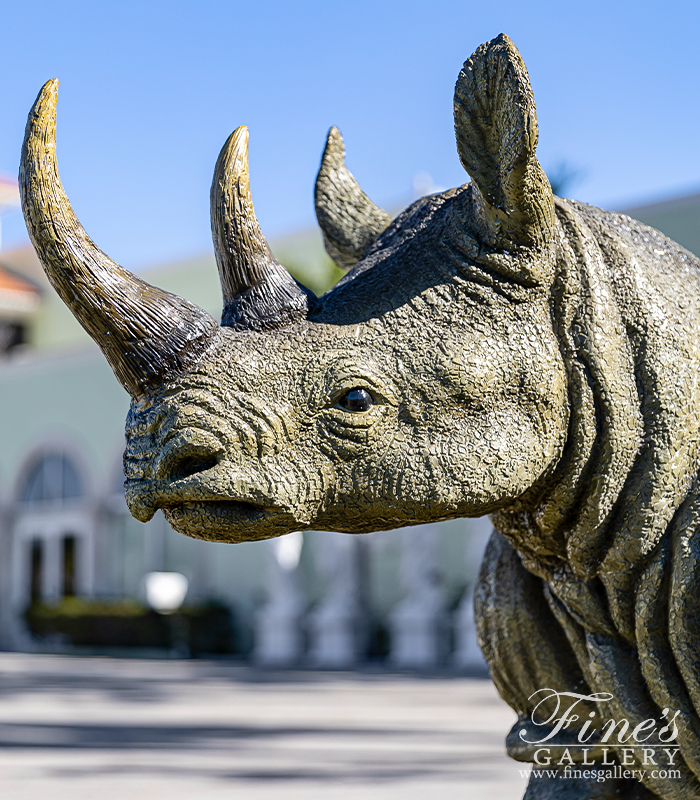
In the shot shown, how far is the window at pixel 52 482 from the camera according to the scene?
2309cm

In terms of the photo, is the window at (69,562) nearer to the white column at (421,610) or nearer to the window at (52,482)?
the window at (52,482)

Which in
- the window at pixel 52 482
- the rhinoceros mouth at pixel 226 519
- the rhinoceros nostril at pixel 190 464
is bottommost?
the window at pixel 52 482

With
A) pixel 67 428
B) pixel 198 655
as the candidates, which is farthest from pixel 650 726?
pixel 67 428

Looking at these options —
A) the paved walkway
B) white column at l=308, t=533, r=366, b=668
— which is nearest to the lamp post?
white column at l=308, t=533, r=366, b=668

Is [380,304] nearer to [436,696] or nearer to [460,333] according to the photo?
[460,333]

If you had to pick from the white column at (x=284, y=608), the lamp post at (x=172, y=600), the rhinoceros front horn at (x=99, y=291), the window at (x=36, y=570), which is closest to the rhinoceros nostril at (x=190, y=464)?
the rhinoceros front horn at (x=99, y=291)

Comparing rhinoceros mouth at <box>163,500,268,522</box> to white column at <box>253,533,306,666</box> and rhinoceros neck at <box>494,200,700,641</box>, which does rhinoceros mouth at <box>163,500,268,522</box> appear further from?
white column at <box>253,533,306,666</box>

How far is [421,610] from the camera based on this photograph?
17094 mm

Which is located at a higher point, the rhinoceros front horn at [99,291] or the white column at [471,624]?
the rhinoceros front horn at [99,291]

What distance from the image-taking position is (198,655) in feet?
65.3

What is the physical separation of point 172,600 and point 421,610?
18.1ft

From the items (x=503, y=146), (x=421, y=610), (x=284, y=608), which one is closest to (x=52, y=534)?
(x=284, y=608)

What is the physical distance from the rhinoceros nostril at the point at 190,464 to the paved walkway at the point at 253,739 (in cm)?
389

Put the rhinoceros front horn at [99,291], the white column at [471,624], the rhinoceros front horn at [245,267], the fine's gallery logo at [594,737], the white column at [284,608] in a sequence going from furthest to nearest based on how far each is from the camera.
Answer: the white column at [284,608] → the white column at [471,624] → the fine's gallery logo at [594,737] → the rhinoceros front horn at [245,267] → the rhinoceros front horn at [99,291]
